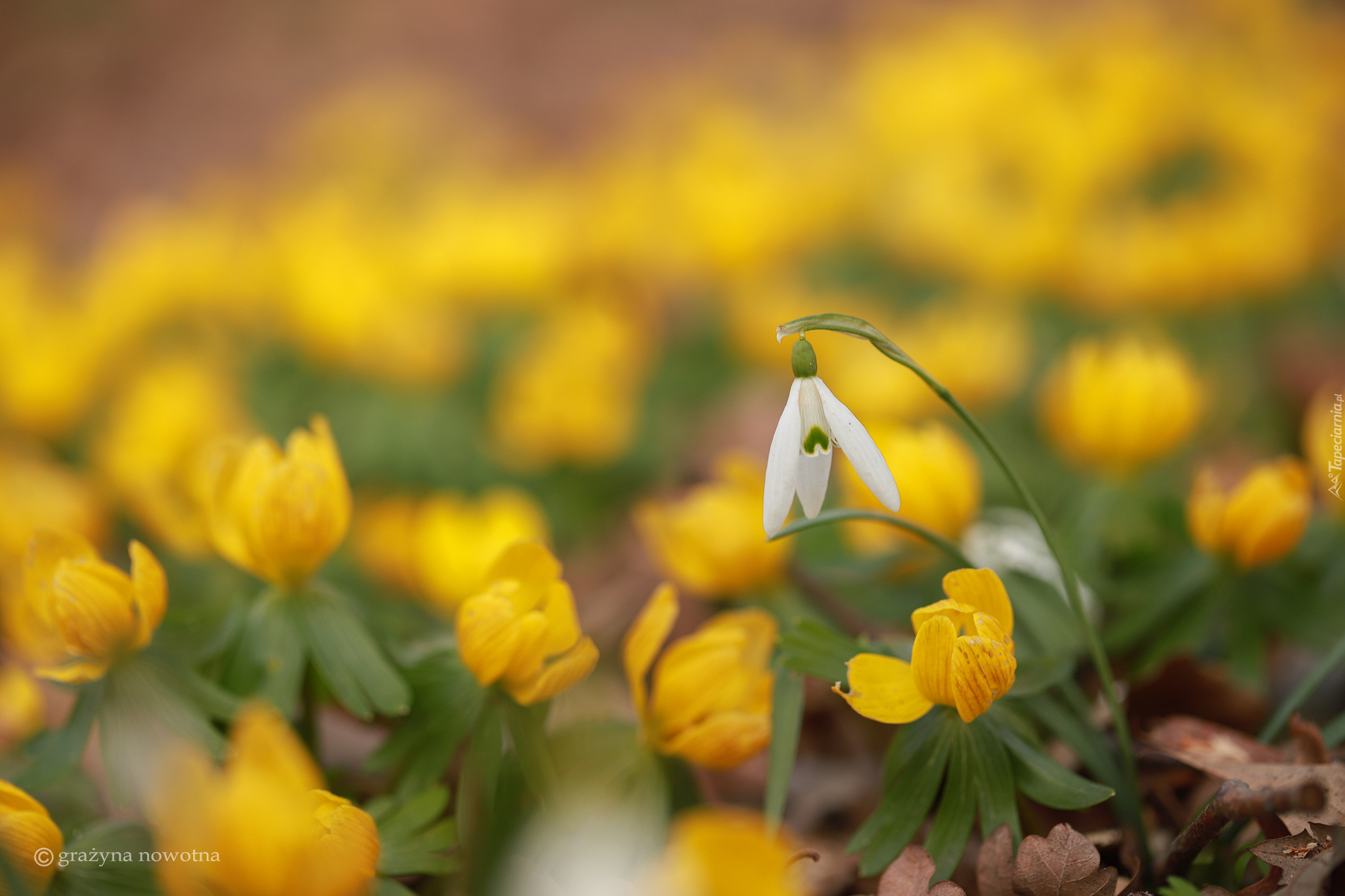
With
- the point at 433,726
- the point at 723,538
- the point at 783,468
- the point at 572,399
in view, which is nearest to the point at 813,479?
the point at 783,468

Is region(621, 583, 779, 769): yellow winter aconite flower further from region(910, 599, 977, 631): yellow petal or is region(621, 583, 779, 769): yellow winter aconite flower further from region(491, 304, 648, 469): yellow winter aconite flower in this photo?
region(491, 304, 648, 469): yellow winter aconite flower

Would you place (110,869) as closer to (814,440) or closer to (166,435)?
(814,440)

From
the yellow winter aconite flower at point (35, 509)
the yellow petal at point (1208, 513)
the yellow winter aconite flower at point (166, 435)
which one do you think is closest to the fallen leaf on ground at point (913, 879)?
the yellow petal at point (1208, 513)

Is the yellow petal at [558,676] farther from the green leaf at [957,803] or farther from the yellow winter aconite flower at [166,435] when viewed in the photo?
the yellow winter aconite flower at [166,435]

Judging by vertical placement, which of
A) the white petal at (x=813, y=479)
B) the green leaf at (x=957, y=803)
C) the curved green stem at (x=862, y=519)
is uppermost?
the white petal at (x=813, y=479)

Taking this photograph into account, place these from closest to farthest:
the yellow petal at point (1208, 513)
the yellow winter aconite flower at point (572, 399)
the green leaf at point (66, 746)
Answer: the green leaf at point (66, 746), the yellow petal at point (1208, 513), the yellow winter aconite flower at point (572, 399)

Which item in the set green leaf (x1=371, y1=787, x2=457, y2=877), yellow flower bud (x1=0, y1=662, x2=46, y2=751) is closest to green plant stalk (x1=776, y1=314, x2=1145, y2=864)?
green leaf (x1=371, y1=787, x2=457, y2=877)

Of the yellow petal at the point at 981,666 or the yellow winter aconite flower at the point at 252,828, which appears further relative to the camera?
the yellow petal at the point at 981,666

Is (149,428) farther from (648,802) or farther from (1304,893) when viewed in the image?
(1304,893)
